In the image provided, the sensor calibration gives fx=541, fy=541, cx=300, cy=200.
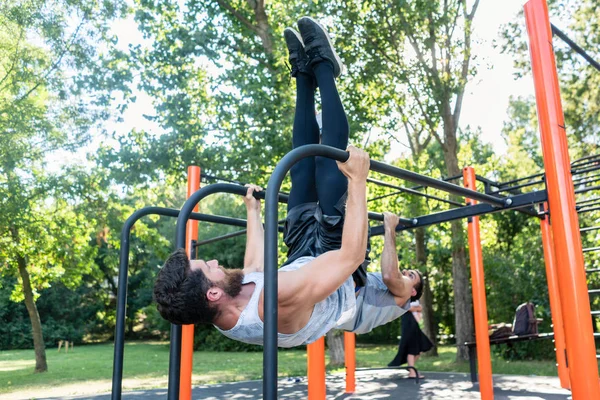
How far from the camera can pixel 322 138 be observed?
242cm

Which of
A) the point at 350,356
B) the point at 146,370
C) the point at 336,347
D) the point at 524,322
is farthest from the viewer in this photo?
the point at 146,370

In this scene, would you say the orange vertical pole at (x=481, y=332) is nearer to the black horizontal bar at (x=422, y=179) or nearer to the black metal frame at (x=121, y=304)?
the black horizontal bar at (x=422, y=179)

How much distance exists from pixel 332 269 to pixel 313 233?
0.62m

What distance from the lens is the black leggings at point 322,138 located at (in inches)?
95.6

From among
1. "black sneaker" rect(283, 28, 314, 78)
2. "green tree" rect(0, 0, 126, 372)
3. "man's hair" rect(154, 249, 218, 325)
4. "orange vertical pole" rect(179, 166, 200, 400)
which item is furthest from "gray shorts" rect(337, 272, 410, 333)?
"green tree" rect(0, 0, 126, 372)

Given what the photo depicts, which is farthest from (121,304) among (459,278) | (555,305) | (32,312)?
(32,312)

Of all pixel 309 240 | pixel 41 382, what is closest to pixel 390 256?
pixel 309 240

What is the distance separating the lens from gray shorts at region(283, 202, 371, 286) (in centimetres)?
238

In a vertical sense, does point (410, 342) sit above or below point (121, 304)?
below

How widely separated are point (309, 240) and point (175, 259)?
0.72 meters

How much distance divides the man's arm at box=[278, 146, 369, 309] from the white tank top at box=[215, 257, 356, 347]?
0.16m

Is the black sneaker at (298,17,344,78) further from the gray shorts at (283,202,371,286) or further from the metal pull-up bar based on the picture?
the metal pull-up bar

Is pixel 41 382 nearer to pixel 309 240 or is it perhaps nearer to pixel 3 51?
pixel 3 51

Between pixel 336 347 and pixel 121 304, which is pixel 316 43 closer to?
pixel 121 304
